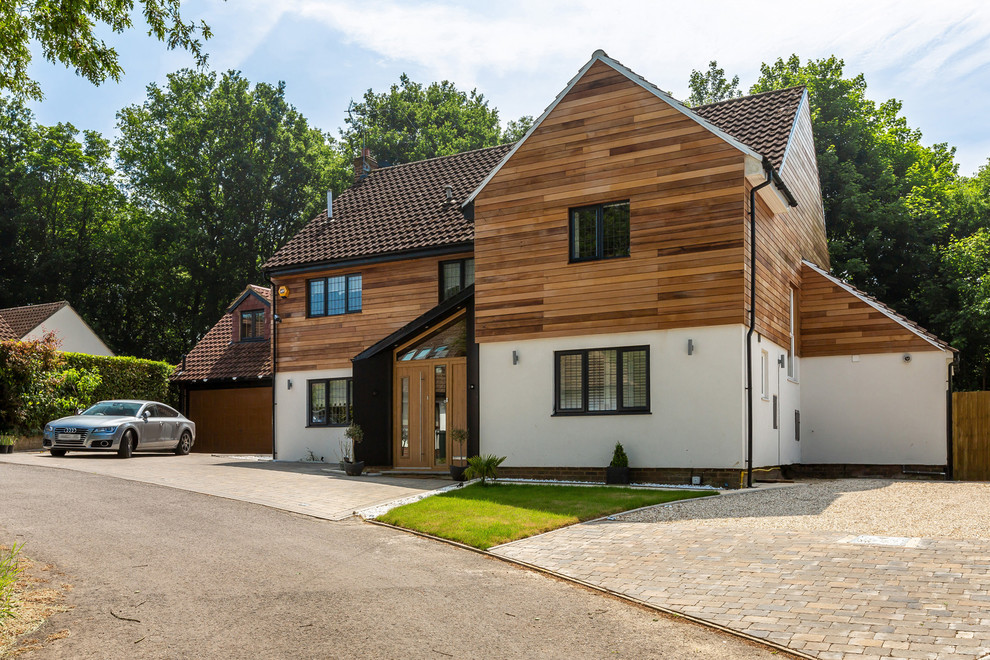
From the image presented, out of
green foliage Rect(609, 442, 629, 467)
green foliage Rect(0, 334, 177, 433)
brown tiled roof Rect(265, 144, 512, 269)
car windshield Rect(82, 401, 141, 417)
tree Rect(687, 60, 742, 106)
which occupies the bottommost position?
green foliage Rect(609, 442, 629, 467)

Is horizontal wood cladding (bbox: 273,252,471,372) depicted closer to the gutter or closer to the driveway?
the gutter

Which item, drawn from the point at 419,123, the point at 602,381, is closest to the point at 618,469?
the point at 602,381

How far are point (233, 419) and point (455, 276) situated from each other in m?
12.4

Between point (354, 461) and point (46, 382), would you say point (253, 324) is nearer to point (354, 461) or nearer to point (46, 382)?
point (46, 382)

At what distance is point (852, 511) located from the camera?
1240 centimetres

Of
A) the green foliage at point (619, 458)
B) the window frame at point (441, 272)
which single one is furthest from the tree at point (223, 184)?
the green foliage at point (619, 458)

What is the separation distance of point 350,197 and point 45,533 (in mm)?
17995

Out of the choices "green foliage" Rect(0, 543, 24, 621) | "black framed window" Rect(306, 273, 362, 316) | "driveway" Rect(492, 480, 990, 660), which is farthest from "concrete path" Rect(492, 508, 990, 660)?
"black framed window" Rect(306, 273, 362, 316)

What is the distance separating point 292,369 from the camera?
80.9 ft

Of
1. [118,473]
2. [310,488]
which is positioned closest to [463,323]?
[310,488]

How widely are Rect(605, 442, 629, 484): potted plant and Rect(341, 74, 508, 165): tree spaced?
3596cm

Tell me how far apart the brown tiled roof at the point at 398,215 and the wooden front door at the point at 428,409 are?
3439 mm

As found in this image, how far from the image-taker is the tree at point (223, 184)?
47469mm

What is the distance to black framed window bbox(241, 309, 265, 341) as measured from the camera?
1235 inches
